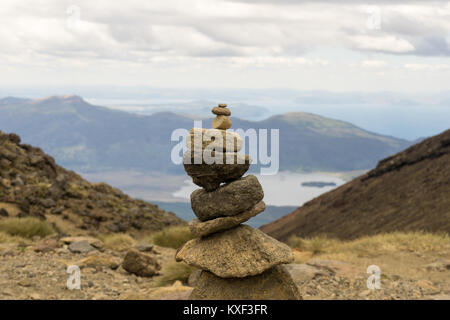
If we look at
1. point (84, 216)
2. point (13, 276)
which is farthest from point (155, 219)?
point (13, 276)

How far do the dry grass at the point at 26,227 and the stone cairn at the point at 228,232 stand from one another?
484 inches

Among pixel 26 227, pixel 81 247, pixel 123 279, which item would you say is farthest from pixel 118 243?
pixel 123 279

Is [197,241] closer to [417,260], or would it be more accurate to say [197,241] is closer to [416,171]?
[417,260]

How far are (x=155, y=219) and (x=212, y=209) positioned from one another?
1875 centimetres

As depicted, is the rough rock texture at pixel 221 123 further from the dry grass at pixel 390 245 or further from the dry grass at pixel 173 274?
the dry grass at pixel 390 245

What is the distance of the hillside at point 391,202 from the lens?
24.1m

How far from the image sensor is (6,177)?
966 inches

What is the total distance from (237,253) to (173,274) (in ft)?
22.0

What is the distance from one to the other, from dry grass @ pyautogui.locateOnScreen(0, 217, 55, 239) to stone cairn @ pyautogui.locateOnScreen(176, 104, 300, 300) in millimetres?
12292

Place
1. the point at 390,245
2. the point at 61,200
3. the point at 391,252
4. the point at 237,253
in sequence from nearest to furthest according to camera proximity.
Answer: the point at 237,253, the point at 391,252, the point at 390,245, the point at 61,200

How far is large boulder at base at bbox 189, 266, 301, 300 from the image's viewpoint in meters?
9.03

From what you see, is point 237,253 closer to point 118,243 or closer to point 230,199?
point 230,199

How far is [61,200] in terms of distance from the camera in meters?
24.4

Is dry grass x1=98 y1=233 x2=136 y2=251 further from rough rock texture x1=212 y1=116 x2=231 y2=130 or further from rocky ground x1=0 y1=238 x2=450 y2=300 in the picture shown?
rough rock texture x1=212 y1=116 x2=231 y2=130
